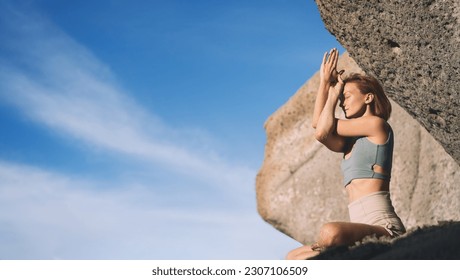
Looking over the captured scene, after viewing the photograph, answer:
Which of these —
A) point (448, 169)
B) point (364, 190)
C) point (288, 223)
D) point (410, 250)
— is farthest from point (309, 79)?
point (410, 250)

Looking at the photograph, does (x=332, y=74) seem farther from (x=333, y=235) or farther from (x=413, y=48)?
(x=333, y=235)

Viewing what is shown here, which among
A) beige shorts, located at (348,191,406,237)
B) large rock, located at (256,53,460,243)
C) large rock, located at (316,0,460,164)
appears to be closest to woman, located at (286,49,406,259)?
beige shorts, located at (348,191,406,237)

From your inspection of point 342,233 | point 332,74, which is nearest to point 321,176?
point 332,74

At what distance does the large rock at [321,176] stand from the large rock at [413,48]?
2.78 meters

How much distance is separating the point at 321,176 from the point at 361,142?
14.9 feet

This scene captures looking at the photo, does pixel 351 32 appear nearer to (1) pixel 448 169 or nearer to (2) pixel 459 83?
(2) pixel 459 83

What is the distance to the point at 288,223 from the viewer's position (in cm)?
892

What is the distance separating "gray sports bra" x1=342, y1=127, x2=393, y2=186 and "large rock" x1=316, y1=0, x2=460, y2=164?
1.59 ft

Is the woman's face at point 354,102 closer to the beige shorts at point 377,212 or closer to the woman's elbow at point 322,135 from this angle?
the woman's elbow at point 322,135

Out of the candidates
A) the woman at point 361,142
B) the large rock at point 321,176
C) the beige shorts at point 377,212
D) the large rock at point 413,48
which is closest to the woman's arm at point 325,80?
the woman at point 361,142

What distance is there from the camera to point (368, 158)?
408 cm

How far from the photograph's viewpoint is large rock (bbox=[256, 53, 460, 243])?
7449 mm
